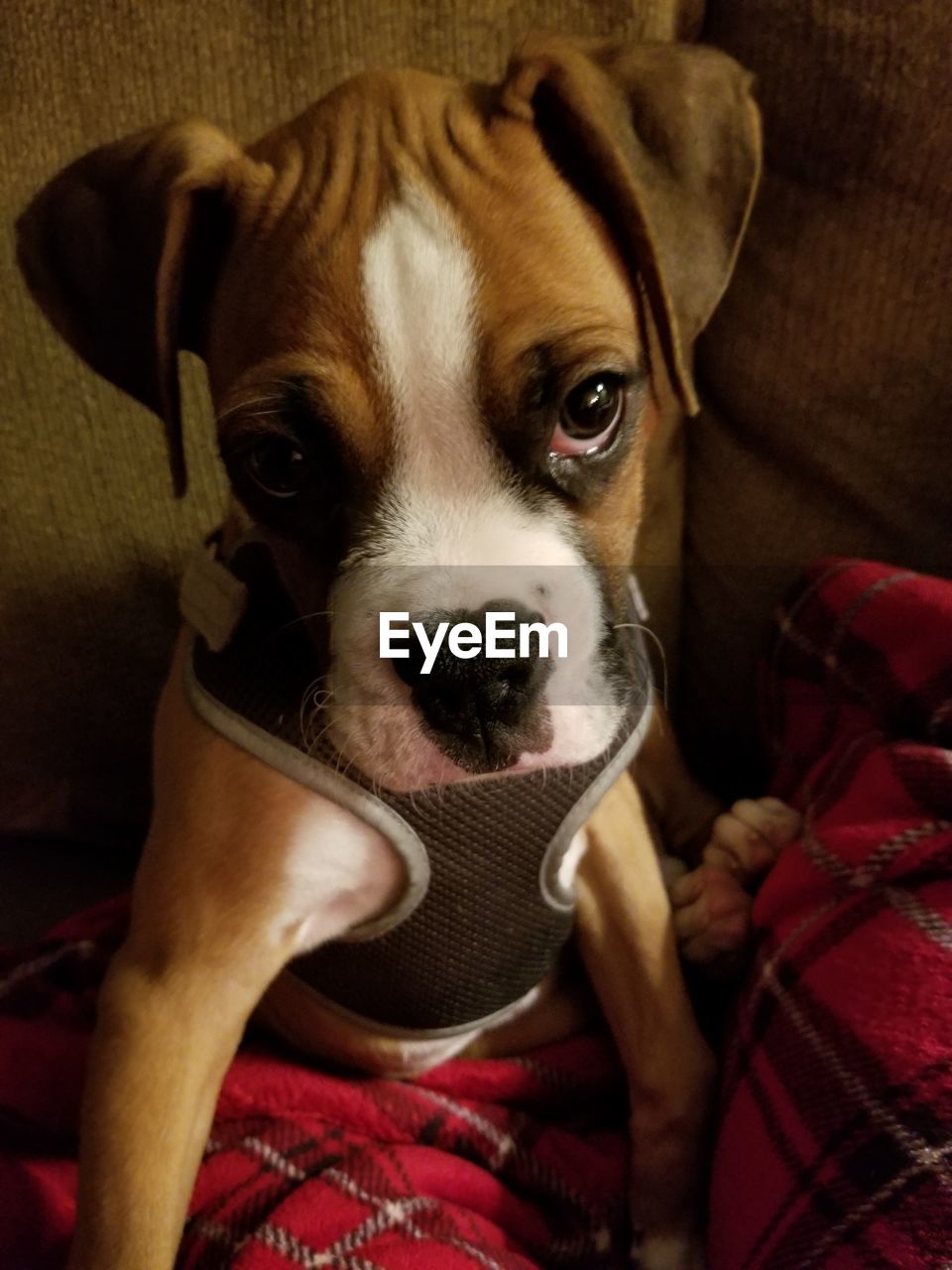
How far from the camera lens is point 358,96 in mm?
1064

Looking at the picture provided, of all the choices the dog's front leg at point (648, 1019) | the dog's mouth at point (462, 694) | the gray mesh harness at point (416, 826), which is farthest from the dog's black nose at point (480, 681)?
the dog's front leg at point (648, 1019)

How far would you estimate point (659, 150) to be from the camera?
3.45 ft

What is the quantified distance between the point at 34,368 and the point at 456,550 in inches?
36.2

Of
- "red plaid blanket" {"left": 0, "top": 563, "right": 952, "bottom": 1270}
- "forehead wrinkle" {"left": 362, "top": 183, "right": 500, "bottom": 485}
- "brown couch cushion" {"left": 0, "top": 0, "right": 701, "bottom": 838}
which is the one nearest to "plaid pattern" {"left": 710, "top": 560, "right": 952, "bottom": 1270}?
"red plaid blanket" {"left": 0, "top": 563, "right": 952, "bottom": 1270}

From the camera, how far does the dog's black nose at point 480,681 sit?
88 centimetres

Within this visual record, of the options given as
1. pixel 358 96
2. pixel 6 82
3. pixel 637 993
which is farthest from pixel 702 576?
pixel 6 82

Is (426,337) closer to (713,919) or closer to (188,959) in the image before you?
(188,959)

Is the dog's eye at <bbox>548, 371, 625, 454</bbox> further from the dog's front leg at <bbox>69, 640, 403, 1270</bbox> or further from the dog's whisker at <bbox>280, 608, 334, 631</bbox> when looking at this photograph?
the dog's front leg at <bbox>69, 640, 403, 1270</bbox>

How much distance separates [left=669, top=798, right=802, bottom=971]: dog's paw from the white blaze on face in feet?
1.71

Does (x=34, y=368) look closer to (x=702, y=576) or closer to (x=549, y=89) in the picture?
(x=549, y=89)

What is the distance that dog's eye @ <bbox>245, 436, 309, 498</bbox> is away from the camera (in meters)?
0.98

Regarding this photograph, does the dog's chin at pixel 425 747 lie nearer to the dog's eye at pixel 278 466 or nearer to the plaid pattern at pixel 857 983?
the dog's eye at pixel 278 466

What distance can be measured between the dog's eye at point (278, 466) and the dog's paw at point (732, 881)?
2.52 ft

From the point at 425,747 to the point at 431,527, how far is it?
0.19 meters
